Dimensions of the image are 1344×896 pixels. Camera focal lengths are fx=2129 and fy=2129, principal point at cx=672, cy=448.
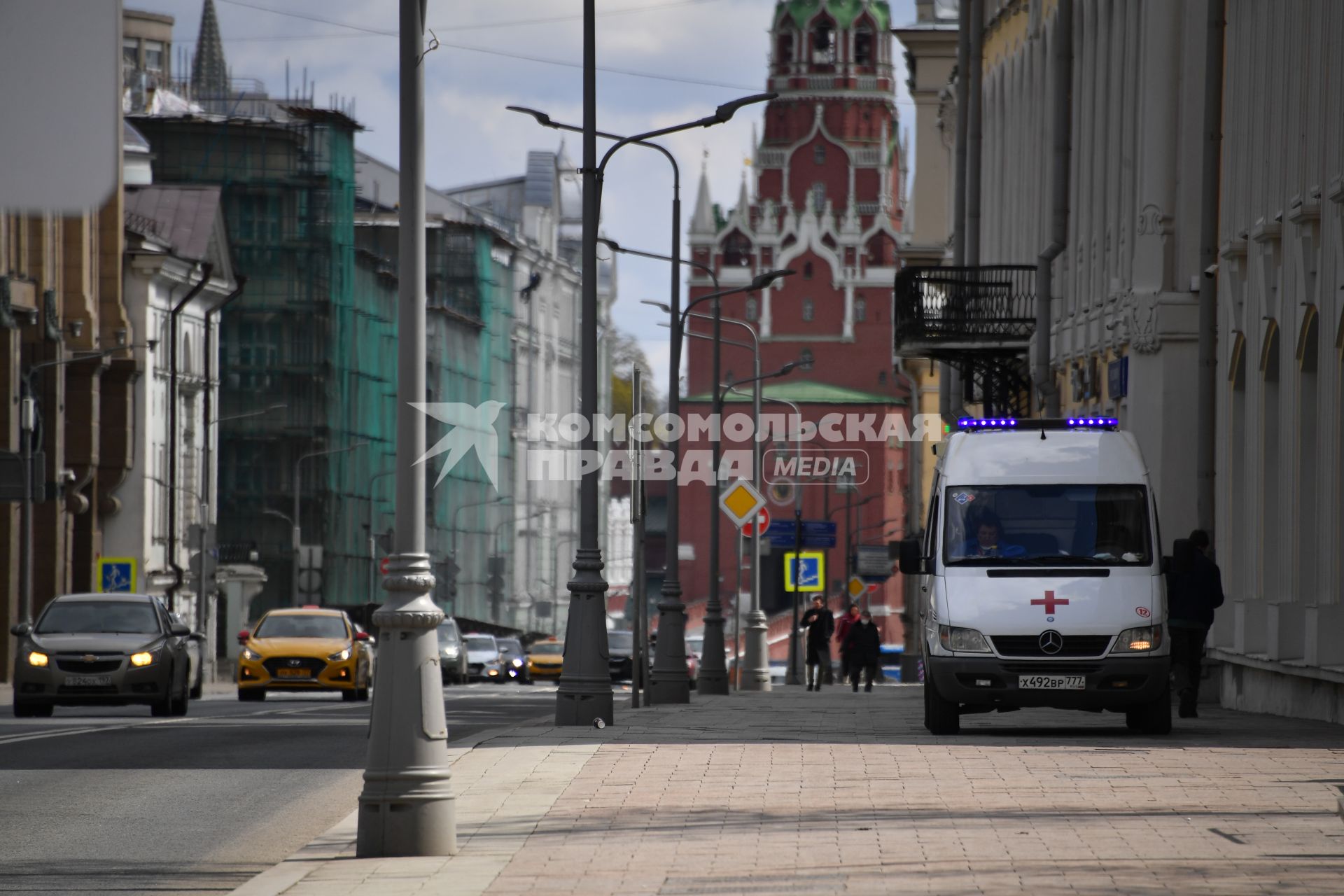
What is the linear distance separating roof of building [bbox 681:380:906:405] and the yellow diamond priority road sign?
10073 cm

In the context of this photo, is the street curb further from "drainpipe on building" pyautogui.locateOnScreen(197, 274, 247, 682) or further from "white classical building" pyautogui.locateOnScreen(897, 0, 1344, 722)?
"drainpipe on building" pyautogui.locateOnScreen(197, 274, 247, 682)

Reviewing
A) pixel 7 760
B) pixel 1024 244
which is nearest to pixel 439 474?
pixel 1024 244

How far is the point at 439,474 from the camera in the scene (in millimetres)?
95875

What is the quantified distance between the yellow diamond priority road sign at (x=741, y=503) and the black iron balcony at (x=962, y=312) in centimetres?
382

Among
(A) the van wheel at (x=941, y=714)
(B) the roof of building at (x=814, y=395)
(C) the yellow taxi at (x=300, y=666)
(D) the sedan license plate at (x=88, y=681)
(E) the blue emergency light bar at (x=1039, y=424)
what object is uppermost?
(B) the roof of building at (x=814, y=395)

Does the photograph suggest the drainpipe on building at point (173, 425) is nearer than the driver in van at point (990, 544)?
No

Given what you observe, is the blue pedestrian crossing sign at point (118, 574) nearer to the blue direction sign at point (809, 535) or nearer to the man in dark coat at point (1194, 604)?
the blue direction sign at point (809, 535)

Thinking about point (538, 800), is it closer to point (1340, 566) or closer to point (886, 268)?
point (1340, 566)

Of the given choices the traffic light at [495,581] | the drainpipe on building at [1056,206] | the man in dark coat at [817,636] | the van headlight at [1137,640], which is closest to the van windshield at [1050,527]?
the van headlight at [1137,640]

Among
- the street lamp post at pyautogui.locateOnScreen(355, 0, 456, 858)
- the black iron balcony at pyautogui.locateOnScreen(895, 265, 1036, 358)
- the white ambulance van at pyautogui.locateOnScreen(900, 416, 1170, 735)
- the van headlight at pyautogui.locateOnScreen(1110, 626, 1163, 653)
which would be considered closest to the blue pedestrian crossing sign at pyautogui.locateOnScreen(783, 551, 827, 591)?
the black iron balcony at pyautogui.locateOnScreen(895, 265, 1036, 358)

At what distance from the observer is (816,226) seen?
16112cm

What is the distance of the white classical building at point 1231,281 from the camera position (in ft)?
66.6

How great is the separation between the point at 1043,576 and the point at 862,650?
26.1 meters

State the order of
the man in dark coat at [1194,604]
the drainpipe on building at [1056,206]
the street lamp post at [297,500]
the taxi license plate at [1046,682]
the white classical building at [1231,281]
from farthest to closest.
→ the street lamp post at [297,500]
the drainpipe on building at [1056,206]
the white classical building at [1231,281]
the man in dark coat at [1194,604]
the taxi license plate at [1046,682]
